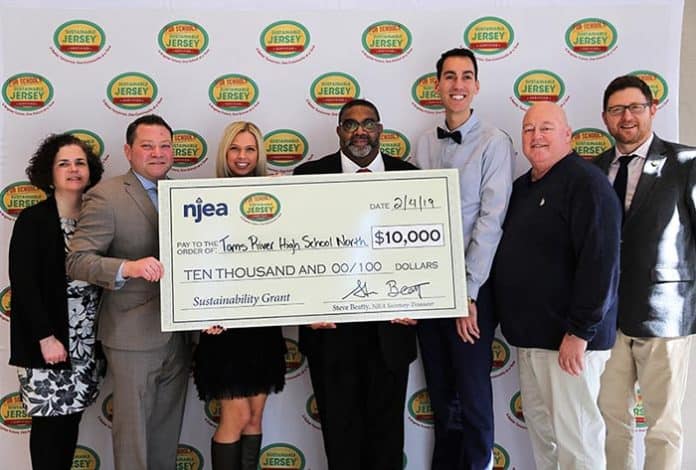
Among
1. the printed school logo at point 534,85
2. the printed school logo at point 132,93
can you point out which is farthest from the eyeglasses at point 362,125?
the printed school logo at point 132,93

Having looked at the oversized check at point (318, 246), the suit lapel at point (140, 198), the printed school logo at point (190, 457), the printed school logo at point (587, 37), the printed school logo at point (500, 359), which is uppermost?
the printed school logo at point (587, 37)

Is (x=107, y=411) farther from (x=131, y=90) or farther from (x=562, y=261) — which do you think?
(x=562, y=261)

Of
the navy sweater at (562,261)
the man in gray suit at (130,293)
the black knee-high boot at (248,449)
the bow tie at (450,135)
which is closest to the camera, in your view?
the navy sweater at (562,261)

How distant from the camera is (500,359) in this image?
2.60 meters

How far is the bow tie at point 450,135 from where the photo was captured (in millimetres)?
2316

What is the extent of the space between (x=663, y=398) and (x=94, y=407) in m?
2.46

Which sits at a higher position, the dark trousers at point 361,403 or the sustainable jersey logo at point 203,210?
the sustainable jersey logo at point 203,210

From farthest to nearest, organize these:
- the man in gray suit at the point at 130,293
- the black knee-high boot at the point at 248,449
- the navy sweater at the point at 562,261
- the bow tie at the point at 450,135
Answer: the bow tie at the point at 450,135 < the black knee-high boot at the point at 248,449 < the man in gray suit at the point at 130,293 < the navy sweater at the point at 562,261

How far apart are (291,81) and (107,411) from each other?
177cm

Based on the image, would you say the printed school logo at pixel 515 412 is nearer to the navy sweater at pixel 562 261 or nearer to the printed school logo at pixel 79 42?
the navy sweater at pixel 562 261

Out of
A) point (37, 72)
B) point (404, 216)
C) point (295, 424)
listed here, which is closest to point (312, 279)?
point (404, 216)

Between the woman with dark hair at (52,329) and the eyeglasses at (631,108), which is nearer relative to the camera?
the woman with dark hair at (52,329)

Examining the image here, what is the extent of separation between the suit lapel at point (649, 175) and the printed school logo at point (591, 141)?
1.34 feet

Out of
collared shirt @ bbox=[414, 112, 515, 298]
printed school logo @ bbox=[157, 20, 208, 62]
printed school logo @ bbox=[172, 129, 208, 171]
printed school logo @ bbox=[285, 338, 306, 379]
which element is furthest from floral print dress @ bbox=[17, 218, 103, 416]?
collared shirt @ bbox=[414, 112, 515, 298]
